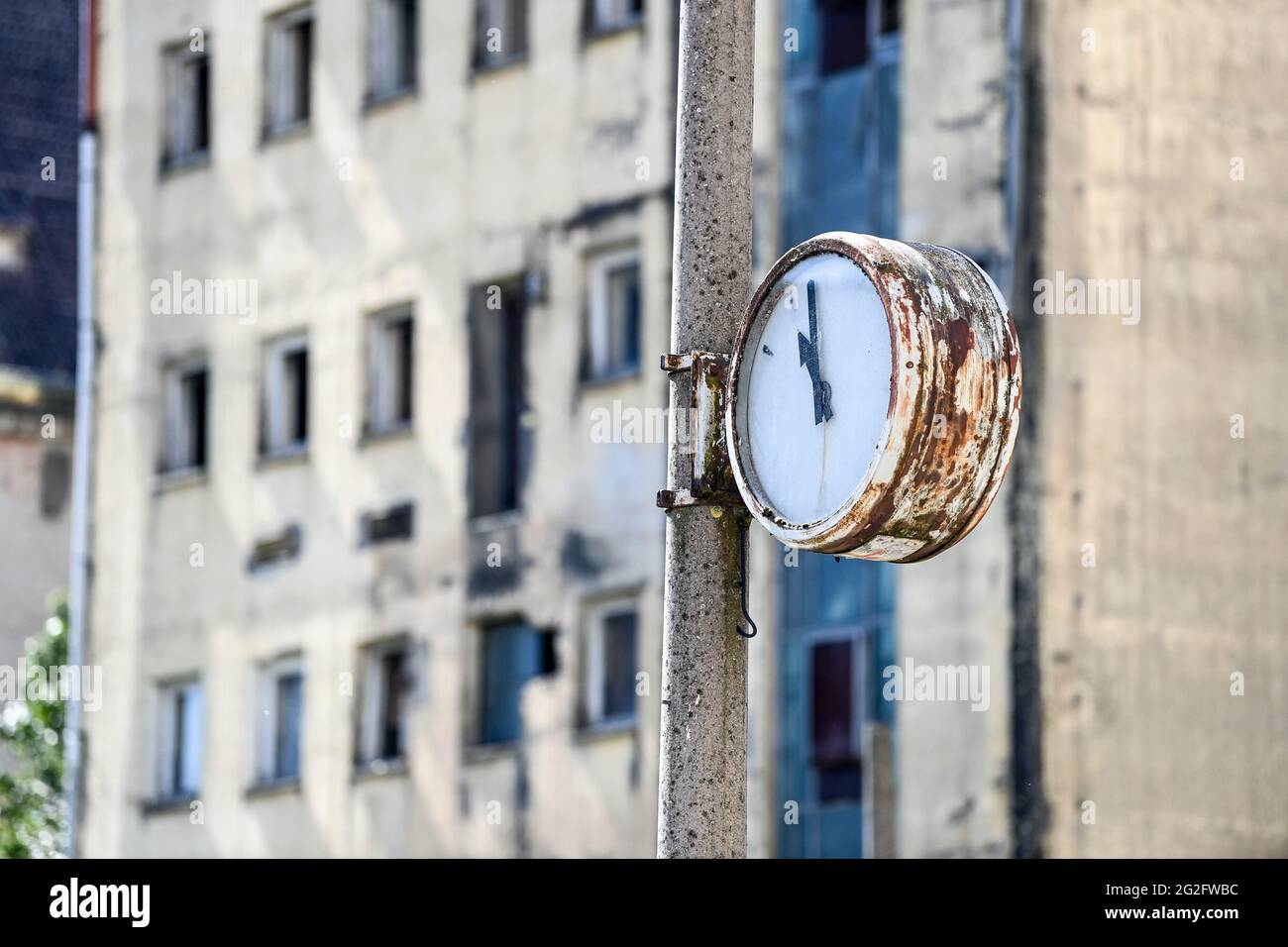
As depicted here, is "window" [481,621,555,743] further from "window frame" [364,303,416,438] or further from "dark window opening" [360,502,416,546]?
"window frame" [364,303,416,438]

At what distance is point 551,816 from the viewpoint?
109 ft

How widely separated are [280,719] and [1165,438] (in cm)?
1138

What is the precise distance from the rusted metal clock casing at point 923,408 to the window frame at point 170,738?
98.3 feet

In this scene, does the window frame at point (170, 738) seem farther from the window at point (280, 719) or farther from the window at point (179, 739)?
the window at point (280, 719)

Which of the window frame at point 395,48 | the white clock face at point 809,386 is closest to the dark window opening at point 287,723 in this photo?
the window frame at point 395,48

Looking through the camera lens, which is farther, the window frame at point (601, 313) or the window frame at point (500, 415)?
the window frame at point (500, 415)

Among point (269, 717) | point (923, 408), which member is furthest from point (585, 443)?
point (923, 408)

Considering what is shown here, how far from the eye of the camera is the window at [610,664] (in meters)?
33.0

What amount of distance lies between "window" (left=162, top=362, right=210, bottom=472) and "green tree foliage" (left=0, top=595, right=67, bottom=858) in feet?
14.5

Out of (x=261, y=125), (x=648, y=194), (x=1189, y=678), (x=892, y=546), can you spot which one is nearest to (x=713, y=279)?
(x=892, y=546)

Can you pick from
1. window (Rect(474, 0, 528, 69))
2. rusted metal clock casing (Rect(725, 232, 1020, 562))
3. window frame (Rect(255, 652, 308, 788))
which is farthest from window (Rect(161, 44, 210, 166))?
rusted metal clock casing (Rect(725, 232, 1020, 562))
